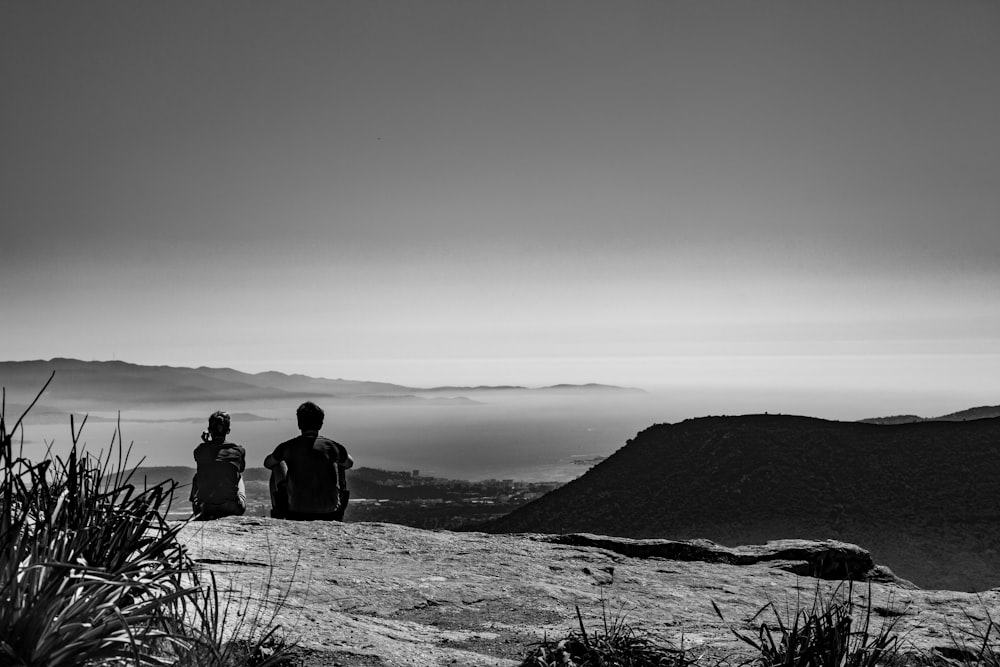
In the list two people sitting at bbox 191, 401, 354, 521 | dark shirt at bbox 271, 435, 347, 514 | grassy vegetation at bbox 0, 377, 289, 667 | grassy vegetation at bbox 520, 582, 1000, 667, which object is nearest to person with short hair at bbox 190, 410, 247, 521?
two people sitting at bbox 191, 401, 354, 521

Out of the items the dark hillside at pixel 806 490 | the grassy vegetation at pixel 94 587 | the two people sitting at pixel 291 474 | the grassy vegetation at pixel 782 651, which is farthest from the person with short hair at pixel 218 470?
the dark hillside at pixel 806 490

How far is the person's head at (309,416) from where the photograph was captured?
8.69 m

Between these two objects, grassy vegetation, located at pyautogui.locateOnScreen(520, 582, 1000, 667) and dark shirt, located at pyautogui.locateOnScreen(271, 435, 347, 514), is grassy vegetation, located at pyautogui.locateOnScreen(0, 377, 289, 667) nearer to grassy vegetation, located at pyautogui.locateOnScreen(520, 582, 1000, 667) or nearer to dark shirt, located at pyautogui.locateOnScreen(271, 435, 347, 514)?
grassy vegetation, located at pyautogui.locateOnScreen(520, 582, 1000, 667)

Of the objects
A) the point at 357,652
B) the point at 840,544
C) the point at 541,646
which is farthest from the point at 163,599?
the point at 840,544

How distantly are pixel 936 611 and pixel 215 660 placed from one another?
19.2ft

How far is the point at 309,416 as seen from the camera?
8.70 meters

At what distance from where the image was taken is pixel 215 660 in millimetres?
3258

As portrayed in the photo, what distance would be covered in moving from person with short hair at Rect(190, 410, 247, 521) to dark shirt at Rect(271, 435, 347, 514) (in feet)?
1.47

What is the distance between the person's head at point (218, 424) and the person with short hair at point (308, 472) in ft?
1.76

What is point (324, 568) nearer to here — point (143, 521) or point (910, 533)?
point (143, 521)

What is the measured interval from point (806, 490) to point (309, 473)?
35.3 ft

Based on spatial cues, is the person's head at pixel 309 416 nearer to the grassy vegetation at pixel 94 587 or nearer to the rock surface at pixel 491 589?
the rock surface at pixel 491 589

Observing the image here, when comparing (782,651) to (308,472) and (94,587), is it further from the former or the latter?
(308,472)

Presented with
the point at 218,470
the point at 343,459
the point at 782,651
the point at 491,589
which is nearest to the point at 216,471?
the point at 218,470
